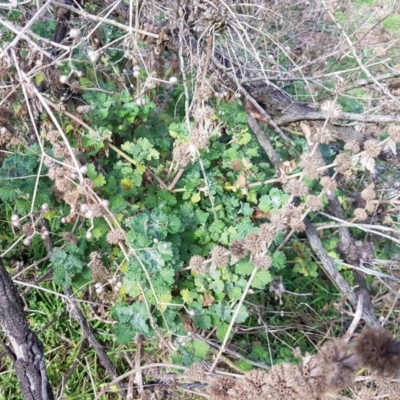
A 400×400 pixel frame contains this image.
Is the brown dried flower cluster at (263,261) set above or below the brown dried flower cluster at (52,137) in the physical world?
below

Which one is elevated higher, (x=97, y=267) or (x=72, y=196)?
(x=72, y=196)

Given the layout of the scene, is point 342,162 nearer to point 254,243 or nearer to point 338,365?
point 254,243

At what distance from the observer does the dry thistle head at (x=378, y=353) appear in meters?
0.68

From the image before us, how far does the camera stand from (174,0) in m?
1.60

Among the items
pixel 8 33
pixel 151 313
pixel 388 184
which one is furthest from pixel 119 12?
pixel 388 184

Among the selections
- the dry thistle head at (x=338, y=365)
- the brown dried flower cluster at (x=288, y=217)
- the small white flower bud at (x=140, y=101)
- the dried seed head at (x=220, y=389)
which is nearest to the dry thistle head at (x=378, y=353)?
the dry thistle head at (x=338, y=365)

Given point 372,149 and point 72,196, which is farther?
point 372,149

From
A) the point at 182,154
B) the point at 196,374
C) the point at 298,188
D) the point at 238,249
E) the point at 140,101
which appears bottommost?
the point at 196,374

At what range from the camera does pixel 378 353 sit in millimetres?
680

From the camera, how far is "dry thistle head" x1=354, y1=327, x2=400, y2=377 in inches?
26.8

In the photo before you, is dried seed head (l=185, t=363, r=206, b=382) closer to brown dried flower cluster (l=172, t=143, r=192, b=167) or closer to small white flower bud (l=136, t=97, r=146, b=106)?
brown dried flower cluster (l=172, t=143, r=192, b=167)

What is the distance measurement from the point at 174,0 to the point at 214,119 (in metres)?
0.42

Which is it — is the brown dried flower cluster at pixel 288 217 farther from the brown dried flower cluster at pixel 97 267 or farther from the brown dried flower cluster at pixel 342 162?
the brown dried flower cluster at pixel 97 267

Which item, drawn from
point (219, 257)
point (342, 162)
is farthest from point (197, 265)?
point (342, 162)
